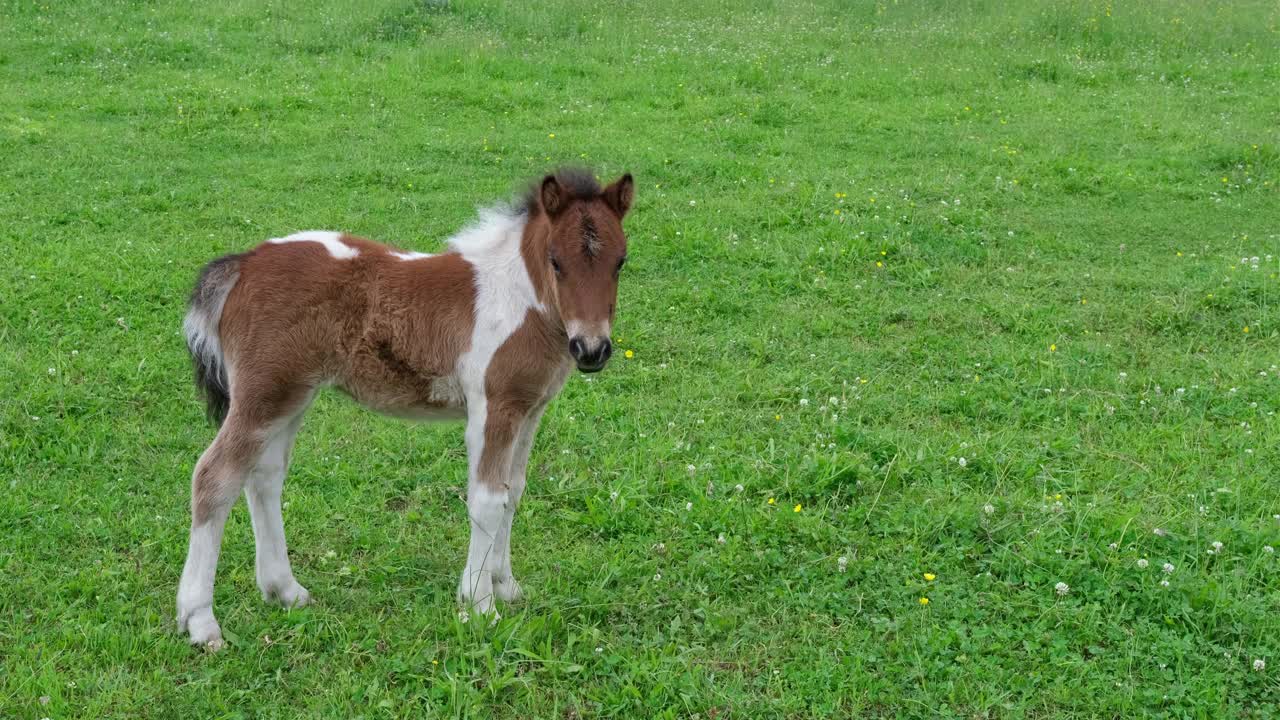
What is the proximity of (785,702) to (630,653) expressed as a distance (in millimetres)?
618

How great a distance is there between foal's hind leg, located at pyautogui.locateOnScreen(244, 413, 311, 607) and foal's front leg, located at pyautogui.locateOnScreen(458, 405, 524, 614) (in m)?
0.71

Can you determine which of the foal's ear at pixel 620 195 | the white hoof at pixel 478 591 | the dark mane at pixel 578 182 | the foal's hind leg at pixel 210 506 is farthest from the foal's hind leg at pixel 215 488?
the foal's ear at pixel 620 195

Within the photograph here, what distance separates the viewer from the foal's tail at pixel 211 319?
4.45 meters

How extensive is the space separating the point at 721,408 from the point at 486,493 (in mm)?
2276

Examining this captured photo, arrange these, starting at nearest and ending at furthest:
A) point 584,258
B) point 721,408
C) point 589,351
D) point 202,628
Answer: point 589,351 < point 584,258 < point 202,628 < point 721,408

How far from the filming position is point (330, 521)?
5.18 m

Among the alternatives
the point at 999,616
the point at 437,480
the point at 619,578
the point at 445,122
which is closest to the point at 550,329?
the point at 619,578

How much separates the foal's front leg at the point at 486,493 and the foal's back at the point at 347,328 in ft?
0.69

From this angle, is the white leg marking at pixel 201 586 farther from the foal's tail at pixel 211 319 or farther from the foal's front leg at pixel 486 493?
the foal's front leg at pixel 486 493

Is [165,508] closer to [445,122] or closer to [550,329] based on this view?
[550,329]

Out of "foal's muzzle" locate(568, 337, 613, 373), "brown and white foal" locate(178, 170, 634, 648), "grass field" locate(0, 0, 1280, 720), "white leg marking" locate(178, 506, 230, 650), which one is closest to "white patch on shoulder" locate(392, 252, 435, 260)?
"brown and white foal" locate(178, 170, 634, 648)

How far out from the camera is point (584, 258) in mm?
4086

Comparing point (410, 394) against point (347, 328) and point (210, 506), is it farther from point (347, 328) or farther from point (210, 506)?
point (210, 506)

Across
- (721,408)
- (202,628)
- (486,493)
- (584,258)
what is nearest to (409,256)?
(584,258)
